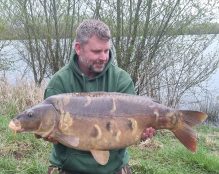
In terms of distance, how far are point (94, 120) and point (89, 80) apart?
501mm

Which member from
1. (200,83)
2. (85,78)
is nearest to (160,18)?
(200,83)

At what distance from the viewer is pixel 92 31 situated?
338 centimetres

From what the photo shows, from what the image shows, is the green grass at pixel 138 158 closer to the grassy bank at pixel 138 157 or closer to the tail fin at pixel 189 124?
the grassy bank at pixel 138 157

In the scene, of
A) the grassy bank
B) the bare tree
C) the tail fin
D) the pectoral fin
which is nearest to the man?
the pectoral fin

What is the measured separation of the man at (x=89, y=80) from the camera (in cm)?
338

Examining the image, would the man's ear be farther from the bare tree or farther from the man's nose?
the bare tree

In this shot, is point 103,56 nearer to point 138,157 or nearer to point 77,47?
point 77,47

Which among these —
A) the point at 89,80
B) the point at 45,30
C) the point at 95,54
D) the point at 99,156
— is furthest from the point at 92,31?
the point at 45,30

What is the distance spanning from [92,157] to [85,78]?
1.97ft

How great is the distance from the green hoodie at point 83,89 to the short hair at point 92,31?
0.20m

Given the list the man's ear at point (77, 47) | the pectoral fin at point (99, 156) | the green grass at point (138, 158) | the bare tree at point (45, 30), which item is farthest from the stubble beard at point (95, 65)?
the bare tree at point (45, 30)

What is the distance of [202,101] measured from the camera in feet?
37.9

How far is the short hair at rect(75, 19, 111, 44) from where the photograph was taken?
3363 millimetres

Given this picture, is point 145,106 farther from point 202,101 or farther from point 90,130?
point 202,101
